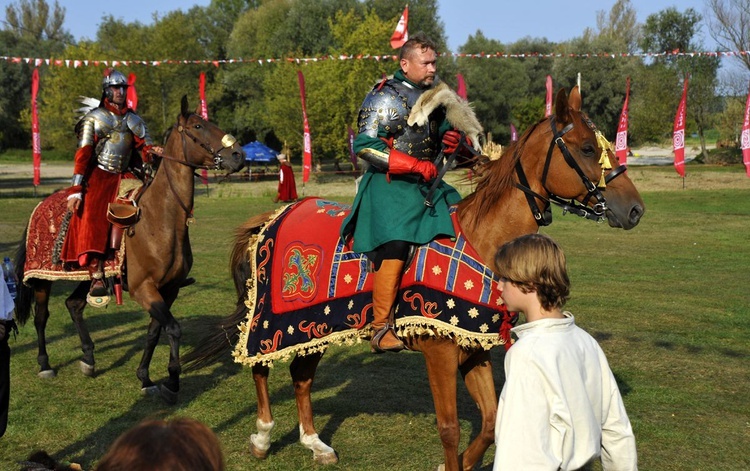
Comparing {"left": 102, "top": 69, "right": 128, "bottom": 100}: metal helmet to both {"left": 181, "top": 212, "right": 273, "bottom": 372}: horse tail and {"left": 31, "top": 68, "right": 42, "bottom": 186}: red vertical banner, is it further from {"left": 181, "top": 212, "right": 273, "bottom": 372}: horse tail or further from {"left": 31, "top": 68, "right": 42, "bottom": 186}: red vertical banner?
{"left": 31, "top": 68, "right": 42, "bottom": 186}: red vertical banner

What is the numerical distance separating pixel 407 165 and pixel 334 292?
1146mm

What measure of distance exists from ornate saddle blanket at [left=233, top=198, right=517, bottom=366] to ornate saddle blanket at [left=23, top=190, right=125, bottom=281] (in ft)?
10.1

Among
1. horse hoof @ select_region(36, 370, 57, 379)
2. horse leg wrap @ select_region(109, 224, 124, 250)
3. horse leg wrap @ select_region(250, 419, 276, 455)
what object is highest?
horse leg wrap @ select_region(109, 224, 124, 250)

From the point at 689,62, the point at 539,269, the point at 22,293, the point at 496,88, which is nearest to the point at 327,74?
the point at 496,88

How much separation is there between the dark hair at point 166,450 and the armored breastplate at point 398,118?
3.54m

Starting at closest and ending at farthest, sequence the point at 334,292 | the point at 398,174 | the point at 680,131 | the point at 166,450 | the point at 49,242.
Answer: the point at 166,450 → the point at 398,174 → the point at 334,292 → the point at 49,242 → the point at 680,131

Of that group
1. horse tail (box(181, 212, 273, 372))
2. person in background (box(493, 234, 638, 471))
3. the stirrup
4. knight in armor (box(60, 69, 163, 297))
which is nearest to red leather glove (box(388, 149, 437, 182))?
the stirrup

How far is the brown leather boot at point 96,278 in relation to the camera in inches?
317

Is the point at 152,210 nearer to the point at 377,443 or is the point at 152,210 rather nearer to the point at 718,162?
the point at 377,443

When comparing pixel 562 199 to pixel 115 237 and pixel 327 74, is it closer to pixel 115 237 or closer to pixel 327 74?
pixel 115 237

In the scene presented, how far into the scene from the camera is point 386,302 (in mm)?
5125

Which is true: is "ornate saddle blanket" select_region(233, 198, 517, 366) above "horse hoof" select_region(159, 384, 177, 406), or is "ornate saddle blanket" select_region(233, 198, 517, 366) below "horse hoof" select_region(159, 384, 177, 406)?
above

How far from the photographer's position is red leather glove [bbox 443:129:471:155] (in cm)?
532

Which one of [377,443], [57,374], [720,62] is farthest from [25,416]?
[720,62]
